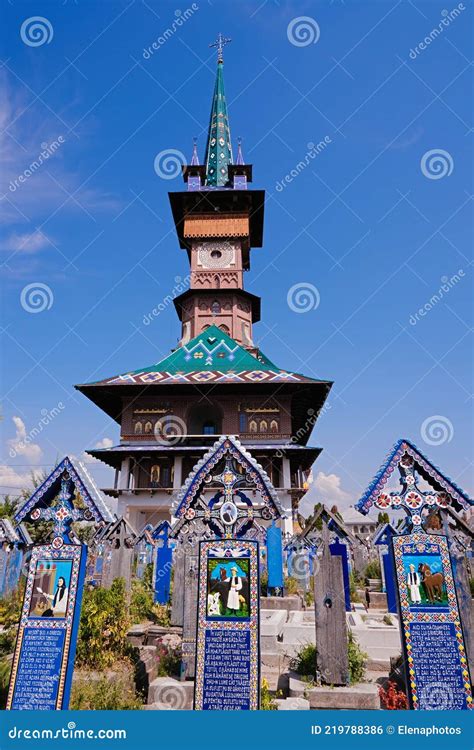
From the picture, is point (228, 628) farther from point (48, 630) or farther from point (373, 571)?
point (373, 571)

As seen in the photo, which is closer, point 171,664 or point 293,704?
point 293,704

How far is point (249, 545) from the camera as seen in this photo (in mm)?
6246

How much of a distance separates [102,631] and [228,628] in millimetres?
2679

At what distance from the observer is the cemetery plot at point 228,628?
5.60 metres

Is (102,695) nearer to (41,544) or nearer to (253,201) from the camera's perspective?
(41,544)

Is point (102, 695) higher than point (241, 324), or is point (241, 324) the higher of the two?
point (241, 324)

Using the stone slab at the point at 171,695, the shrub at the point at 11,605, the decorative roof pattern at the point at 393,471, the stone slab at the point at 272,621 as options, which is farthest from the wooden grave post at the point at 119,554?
the decorative roof pattern at the point at 393,471

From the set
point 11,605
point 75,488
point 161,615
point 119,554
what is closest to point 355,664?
point 75,488

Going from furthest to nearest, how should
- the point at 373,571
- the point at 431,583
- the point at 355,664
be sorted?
the point at 373,571 < the point at 355,664 < the point at 431,583

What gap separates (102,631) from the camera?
736cm

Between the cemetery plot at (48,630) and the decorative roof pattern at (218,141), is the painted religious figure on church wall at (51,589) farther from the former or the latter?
the decorative roof pattern at (218,141)

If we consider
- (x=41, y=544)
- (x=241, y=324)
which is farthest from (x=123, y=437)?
(x=41, y=544)

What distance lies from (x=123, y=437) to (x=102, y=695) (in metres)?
20.7

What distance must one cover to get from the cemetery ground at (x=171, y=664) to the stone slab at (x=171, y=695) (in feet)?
0.04
